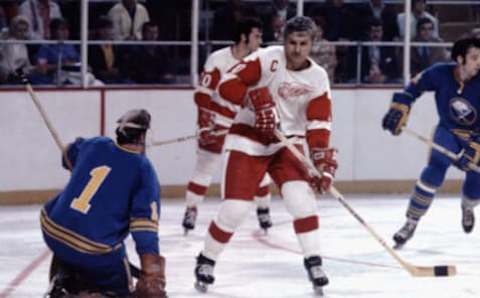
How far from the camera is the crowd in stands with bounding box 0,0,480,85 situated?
35.1ft

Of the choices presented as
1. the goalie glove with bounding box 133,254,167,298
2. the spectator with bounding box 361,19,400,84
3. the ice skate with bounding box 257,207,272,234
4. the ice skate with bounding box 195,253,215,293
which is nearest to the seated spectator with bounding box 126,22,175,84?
the spectator with bounding box 361,19,400,84

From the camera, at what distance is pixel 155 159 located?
11125 millimetres

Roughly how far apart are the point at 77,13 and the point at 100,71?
431 millimetres

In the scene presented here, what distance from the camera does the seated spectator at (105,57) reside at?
11.0m

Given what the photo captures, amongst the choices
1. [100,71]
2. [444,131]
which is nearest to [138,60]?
[100,71]

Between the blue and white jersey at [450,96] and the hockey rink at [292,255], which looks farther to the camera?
the blue and white jersey at [450,96]

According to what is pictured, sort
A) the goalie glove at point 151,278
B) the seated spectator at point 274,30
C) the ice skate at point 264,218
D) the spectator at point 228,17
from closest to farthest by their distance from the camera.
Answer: the goalie glove at point 151,278, the ice skate at point 264,218, the spectator at point 228,17, the seated spectator at point 274,30

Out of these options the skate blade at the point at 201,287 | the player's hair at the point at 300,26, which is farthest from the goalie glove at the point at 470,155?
the skate blade at the point at 201,287

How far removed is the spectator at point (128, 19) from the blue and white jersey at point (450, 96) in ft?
9.38

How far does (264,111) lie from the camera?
23.4 ft

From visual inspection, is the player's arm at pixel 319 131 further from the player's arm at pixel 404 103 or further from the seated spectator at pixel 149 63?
the seated spectator at pixel 149 63

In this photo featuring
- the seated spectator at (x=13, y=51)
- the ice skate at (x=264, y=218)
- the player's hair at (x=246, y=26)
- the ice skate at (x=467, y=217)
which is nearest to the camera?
the player's hair at (x=246, y=26)

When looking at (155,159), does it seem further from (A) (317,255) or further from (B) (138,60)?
(A) (317,255)

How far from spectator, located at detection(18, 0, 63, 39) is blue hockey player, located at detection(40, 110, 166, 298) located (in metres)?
5.19
